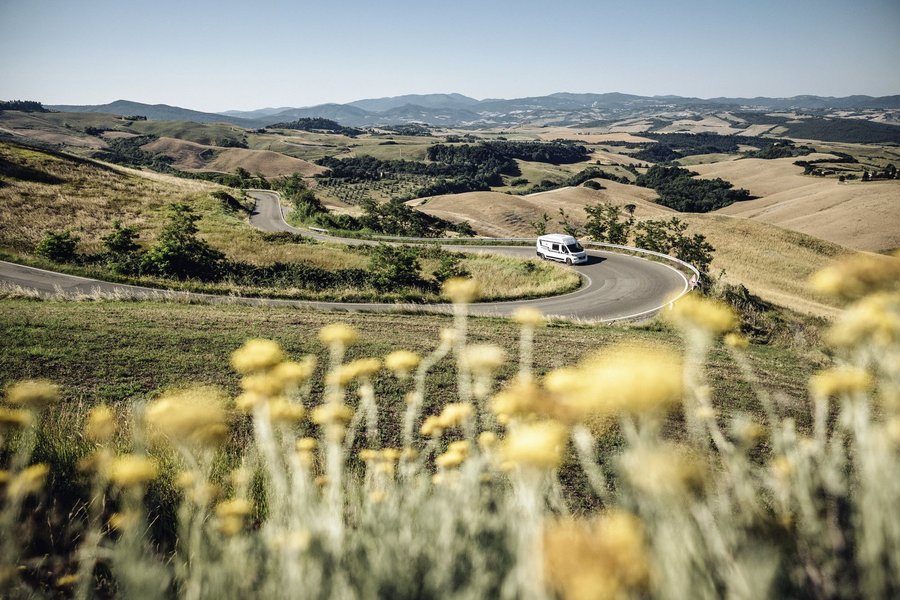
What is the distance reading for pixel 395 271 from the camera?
28.1 metres

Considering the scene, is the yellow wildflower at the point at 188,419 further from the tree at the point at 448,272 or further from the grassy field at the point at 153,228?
the tree at the point at 448,272

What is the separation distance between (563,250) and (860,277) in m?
32.9

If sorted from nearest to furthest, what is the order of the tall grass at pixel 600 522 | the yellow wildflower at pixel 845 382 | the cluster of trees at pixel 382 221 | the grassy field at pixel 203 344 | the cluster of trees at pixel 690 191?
the tall grass at pixel 600 522
the yellow wildflower at pixel 845 382
the grassy field at pixel 203 344
the cluster of trees at pixel 382 221
the cluster of trees at pixel 690 191

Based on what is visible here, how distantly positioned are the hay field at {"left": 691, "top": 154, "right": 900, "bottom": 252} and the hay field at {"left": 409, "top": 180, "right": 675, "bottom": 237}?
2164cm

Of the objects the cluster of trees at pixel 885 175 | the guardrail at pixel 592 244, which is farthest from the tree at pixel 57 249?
the cluster of trees at pixel 885 175

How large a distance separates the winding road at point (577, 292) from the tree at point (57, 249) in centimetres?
158

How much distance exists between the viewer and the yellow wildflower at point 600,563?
116 centimetres

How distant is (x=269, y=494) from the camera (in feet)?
10.6

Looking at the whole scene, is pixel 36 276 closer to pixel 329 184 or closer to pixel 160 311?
pixel 160 311

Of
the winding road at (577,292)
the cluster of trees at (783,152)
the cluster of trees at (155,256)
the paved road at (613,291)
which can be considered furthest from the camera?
the cluster of trees at (783,152)

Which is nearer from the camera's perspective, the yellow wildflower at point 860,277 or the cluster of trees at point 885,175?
the yellow wildflower at point 860,277

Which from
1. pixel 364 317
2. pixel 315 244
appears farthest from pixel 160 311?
pixel 315 244

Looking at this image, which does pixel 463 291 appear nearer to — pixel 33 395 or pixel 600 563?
pixel 600 563

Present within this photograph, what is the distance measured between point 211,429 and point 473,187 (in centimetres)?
12780
